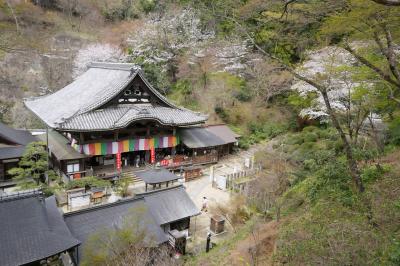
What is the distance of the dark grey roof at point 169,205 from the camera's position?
12.6 m

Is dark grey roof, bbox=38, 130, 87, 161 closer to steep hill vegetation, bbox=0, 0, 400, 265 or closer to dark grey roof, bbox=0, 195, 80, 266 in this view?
steep hill vegetation, bbox=0, 0, 400, 265

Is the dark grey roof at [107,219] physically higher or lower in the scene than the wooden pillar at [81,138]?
lower

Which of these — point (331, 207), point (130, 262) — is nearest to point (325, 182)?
point (331, 207)

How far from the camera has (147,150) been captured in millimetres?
22266

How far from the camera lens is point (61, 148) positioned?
1956 centimetres

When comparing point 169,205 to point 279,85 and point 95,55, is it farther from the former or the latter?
point 95,55

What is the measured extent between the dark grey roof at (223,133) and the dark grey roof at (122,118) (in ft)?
9.90

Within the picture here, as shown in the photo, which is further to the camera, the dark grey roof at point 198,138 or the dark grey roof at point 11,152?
the dark grey roof at point 198,138

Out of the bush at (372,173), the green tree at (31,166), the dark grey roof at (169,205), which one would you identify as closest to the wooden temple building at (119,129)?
the green tree at (31,166)

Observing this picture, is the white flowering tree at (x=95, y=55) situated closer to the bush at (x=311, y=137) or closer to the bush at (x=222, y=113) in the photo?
the bush at (x=222, y=113)

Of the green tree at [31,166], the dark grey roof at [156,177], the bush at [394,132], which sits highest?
the bush at [394,132]

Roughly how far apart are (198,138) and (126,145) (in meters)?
5.86

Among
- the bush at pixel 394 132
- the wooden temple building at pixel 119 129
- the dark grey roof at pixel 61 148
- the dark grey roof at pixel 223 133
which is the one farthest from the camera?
the dark grey roof at pixel 223 133

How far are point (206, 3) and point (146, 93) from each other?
731 inches
